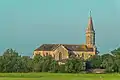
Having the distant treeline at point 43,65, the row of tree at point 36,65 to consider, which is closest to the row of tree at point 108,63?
the distant treeline at point 43,65

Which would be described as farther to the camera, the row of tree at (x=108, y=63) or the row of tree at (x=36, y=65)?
the row of tree at (x=108, y=63)

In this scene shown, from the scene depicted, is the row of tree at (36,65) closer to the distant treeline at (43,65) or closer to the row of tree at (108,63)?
the distant treeline at (43,65)

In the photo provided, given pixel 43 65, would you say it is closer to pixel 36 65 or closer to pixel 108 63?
pixel 36 65

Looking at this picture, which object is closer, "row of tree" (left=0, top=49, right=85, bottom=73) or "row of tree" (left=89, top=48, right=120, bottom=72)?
"row of tree" (left=0, top=49, right=85, bottom=73)

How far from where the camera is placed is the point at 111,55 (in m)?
170

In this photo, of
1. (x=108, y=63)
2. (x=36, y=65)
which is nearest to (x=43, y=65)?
(x=36, y=65)

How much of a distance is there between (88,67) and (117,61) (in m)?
17.8

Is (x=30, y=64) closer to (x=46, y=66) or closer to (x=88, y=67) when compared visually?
(x=46, y=66)

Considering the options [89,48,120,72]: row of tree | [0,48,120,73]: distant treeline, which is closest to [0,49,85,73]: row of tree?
[0,48,120,73]: distant treeline

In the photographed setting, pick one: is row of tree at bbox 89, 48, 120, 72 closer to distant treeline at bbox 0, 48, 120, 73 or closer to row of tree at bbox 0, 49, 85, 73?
distant treeline at bbox 0, 48, 120, 73

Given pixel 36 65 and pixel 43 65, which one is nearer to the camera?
pixel 43 65

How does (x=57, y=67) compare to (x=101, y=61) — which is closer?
(x=57, y=67)

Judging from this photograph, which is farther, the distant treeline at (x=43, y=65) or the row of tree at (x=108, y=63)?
the row of tree at (x=108, y=63)

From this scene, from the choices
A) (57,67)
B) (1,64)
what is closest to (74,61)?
(57,67)
